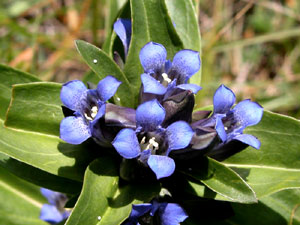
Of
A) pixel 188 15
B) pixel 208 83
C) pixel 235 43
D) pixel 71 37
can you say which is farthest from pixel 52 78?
pixel 188 15

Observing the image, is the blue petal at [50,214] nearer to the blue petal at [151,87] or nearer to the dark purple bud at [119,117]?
the dark purple bud at [119,117]

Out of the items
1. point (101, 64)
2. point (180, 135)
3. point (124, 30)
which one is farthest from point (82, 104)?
point (124, 30)

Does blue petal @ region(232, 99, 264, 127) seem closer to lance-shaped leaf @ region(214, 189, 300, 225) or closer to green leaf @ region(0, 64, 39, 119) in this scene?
lance-shaped leaf @ region(214, 189, 300, 225)

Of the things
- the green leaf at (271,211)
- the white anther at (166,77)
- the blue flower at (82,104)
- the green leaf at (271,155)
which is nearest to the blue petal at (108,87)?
the blue flower at (82,104)

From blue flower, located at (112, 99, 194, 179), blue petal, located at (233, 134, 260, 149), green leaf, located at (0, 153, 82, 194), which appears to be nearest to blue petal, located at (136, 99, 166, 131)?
blue flower, located at (112, 99, 194, 179)

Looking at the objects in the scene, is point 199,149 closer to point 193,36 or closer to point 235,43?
point 193,36


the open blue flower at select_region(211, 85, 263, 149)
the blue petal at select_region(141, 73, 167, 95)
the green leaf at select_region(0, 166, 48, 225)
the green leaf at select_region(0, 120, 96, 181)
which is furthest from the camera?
the green leaf at select_region(0, 166, 48, 225)

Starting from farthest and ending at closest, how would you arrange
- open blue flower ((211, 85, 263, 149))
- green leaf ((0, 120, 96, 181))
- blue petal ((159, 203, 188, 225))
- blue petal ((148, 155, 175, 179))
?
green leaf ((0, 120, 96, 181)) < blue petal ((159, 203, 188, 225)) < open blue flower ((211, 85, 263, 149)) < blue petal ((148, 155, 175, 179))

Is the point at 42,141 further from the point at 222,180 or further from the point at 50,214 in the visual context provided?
the point at 222,180
